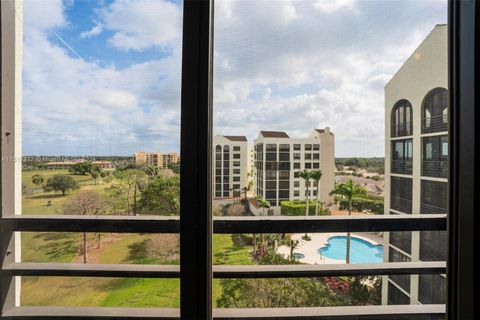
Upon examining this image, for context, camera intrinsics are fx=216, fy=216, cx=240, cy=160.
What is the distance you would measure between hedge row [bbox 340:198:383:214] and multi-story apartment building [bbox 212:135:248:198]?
0.51 meters

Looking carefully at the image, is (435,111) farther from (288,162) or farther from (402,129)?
(288,162)

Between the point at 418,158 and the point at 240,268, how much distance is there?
997 millimetres

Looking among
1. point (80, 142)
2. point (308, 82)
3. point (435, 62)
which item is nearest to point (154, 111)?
point (80, 142)

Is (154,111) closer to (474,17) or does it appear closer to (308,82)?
(308,82)

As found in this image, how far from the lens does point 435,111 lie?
100cm

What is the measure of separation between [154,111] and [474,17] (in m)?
1.44

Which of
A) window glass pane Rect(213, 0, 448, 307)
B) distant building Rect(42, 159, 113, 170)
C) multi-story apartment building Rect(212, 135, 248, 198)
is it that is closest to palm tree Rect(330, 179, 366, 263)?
window glass pane Rect(213, 0, 448, 307)

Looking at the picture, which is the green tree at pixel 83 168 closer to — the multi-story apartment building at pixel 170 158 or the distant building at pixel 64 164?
the distant building at pixel 64 164

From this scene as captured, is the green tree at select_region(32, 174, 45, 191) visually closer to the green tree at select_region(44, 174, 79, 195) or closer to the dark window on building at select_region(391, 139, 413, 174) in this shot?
the green tree at select_region(44, 174, 79, 195)

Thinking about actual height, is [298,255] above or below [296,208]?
below

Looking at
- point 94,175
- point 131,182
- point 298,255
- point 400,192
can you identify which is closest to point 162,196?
point 131,182

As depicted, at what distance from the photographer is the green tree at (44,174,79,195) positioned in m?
0.97

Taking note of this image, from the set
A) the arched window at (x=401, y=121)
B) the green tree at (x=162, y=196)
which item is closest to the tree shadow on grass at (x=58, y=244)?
the green tree at (x=162, y=196)

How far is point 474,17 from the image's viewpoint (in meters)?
0.92
